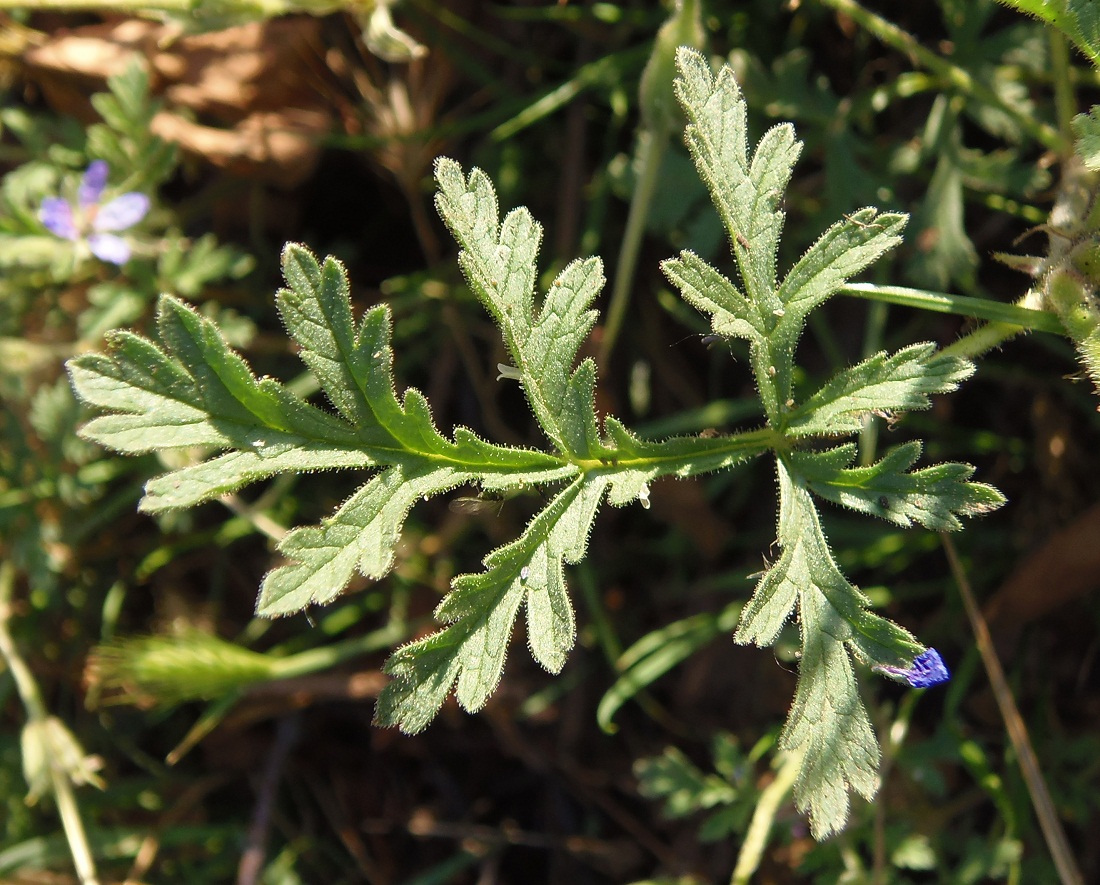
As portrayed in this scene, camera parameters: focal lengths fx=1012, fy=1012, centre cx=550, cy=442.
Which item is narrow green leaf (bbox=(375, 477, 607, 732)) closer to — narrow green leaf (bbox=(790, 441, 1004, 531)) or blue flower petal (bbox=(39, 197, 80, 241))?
narrow green leaf (bbox=(790, 441, 1004, 531))

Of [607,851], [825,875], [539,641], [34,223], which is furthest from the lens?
[607,851]

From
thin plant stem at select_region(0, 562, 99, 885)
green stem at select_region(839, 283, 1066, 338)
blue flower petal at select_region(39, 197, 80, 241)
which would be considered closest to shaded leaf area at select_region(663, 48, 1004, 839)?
green stem at select_region(839, 283, 1066, 338)

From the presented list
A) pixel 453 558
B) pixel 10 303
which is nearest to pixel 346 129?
pixel 10 303

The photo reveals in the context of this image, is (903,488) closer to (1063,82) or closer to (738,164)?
(738,164)

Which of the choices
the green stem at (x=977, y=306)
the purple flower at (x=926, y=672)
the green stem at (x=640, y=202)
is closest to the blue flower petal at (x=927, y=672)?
the purple flower at (x=926, y=672)

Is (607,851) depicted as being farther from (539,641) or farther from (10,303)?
(10,303)

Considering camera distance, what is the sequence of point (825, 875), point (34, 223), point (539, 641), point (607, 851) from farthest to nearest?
1. point (607, 851)
2. point (34, 223)
3. point (825, 875)
4. point (539, 641)

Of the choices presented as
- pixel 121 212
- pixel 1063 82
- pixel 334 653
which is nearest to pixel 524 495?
pixel 334 653

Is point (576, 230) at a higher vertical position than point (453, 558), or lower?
higher

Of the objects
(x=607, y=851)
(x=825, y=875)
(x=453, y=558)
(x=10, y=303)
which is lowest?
(x=607, y=851)
